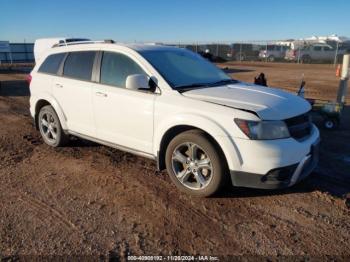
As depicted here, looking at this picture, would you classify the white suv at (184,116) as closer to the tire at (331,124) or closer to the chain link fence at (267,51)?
the tire at (331,124)

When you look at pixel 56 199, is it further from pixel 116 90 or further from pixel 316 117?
pixel 316 117

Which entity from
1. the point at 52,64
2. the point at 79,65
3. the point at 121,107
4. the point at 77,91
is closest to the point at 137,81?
the point at 121,107

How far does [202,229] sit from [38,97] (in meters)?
4.20

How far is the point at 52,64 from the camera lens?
6168mm

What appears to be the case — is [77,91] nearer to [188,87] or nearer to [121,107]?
[121,107]

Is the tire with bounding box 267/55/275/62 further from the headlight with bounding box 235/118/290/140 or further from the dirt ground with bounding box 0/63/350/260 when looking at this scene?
the headlight with bounding box 235/118/290/140

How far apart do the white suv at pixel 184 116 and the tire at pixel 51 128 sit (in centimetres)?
8

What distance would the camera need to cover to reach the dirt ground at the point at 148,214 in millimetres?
3268

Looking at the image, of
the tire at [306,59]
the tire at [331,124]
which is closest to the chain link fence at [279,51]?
the tire at [306,59]

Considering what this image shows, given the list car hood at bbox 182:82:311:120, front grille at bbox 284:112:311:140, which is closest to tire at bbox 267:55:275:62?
car hood at bbox 182:82:311:120

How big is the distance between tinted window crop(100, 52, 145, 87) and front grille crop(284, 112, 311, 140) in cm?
200

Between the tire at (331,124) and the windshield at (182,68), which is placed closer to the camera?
the windshield at (182,68)

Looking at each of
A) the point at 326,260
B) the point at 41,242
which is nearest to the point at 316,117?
the point at 326,260

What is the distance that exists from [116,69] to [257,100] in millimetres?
2078
